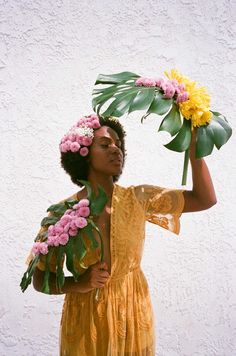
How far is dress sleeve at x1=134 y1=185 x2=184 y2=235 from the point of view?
1.29 metres

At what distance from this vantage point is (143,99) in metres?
1.16

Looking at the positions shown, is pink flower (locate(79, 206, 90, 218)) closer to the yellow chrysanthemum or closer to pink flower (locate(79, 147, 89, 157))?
pink flower (locate(79, 147, 89, 157))

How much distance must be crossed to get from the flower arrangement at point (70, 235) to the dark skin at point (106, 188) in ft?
0.09

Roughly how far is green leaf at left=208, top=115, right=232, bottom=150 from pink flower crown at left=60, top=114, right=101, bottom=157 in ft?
0.96

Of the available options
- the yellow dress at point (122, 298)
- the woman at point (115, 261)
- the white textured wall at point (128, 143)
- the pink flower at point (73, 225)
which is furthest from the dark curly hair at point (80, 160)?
the white textured wall at point (128, 143)

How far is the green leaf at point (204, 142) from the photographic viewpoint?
1172 millimetres

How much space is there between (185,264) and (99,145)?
36.2 inches

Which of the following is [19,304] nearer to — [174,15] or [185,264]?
[185,264]

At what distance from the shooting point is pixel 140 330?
1.28m

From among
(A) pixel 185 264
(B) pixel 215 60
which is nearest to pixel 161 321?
(A) pixel 185 264

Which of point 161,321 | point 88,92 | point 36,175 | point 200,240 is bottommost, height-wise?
point 161,321

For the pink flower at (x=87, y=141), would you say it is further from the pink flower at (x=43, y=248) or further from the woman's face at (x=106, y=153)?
the pink flower at (x=43, y=248)

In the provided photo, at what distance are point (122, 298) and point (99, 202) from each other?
0.25m

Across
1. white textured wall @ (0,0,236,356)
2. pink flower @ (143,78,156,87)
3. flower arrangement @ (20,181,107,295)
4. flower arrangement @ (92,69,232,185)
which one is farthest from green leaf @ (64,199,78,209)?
white textured wall @ (0,0,236,356)
